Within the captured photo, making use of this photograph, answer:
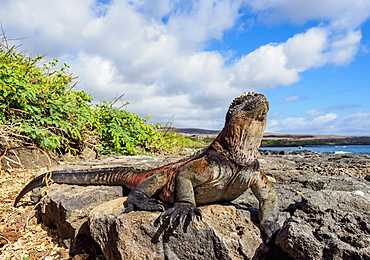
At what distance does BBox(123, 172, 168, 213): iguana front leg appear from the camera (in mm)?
3115

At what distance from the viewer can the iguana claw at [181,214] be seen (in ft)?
9.09

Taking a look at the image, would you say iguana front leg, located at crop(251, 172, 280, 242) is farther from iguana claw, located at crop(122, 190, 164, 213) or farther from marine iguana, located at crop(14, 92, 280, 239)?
iguana claw, located at crop(122, 190, 164, 213)

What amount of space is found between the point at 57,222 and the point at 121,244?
5.55ft

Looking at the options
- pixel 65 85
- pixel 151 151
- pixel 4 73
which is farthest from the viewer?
pixel 151 151

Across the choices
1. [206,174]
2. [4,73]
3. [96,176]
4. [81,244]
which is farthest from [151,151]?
[206,174]

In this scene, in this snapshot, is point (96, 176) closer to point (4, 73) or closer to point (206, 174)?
point (206, 174)

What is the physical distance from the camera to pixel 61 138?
293 inches

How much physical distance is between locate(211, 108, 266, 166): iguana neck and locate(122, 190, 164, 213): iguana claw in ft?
2.86

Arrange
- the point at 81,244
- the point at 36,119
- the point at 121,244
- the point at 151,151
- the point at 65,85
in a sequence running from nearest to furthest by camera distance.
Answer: the point at 121,244, the point at 81,244, the point at 36,119, the point at 65,85, the point at 151,151

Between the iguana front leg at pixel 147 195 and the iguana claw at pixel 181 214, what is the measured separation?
0.83ft

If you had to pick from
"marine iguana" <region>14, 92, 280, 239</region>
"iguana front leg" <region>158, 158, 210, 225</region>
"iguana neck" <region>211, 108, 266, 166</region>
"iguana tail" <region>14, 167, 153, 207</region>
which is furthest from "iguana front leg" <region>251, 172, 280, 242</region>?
"iguana tail" <region>14, 167, 153, 207</region>

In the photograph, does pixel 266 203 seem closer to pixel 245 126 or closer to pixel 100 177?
pixel 245 126

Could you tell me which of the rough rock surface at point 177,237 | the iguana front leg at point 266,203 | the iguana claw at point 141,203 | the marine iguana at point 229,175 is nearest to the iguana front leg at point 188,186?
the marine iguana at point 229,175

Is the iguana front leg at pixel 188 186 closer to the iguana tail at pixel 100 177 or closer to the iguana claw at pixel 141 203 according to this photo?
the iguana claw at pixel 141 203
